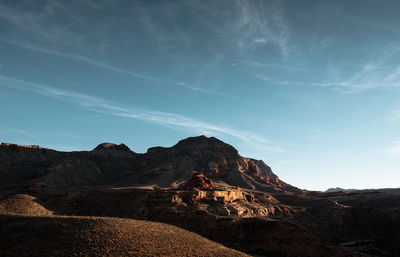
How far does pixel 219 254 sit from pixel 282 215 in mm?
33767

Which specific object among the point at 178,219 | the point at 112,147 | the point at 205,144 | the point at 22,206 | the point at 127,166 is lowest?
the point at 22,206

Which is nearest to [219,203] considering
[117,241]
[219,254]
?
[219,254]

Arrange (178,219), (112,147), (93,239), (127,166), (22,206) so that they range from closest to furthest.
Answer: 1. (93,239)
2. (22,206)
3. (178,219)
4. (127,166)
5. (112,147)

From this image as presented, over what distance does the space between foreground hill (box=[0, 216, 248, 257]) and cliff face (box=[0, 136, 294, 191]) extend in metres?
58.0

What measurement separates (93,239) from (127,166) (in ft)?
355

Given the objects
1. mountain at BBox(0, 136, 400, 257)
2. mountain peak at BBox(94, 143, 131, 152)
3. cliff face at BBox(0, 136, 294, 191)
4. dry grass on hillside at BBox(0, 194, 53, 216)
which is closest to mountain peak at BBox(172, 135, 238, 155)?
cliff face at BBox(0, 136, 294, 191)

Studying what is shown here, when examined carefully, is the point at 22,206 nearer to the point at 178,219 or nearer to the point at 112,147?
the point at 178,219

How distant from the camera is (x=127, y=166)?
13062cm

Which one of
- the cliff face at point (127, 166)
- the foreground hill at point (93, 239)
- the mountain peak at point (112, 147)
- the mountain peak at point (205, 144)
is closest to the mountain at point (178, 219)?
the foreground hill at point (93, 239)

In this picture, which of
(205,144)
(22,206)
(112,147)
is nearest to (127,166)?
(112,147)

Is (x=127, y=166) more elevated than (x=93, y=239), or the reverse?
(x=127, y=166)

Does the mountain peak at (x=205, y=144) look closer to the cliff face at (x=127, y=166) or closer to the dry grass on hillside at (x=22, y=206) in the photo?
the cliff face at (x=127, y=166)

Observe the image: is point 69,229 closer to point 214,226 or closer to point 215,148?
point 214,226

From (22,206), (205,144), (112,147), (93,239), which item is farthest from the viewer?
(112,147)
